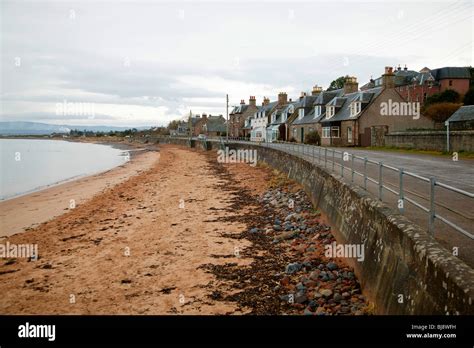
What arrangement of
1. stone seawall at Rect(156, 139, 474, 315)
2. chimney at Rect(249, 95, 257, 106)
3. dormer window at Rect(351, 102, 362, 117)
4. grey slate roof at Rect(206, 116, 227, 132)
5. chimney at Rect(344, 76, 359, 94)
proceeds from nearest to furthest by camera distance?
stone seawall at Rect(156, 139, 474, 315) → dormer window at Rect(351, 102, 362, 117) → chimney at Rect(344, 76, 359, 94) → chimney at Rect(249, 95, 257, 106) → grey slate roof at Rect(206, 116, 227, 132)

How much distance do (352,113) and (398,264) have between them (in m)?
39.4

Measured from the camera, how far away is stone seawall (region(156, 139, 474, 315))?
4320 mm

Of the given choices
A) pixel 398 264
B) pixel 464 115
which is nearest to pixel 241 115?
pixel 464 115

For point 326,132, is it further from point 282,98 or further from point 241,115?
point 241,115

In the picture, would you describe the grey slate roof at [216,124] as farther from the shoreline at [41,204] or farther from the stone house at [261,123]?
the shoreline at [41,204]

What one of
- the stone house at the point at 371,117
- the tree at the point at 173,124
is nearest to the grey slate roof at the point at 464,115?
the stone house at the point at 371,117

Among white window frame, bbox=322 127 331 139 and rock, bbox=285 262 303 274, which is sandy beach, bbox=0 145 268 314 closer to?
rock, bbox=285 262 303 274

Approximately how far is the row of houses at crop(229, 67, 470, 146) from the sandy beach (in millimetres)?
23586

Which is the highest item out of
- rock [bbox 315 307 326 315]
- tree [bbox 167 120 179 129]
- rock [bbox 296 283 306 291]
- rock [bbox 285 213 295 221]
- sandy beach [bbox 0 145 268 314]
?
tree [bbox 167 120 179 129]

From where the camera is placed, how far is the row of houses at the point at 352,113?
4184cm

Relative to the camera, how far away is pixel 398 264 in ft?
19.5

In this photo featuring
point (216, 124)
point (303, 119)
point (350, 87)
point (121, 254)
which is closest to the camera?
point (121, 254)

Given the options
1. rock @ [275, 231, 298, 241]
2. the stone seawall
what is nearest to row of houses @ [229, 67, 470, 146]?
rock @ [275, 231, 298, 241]
